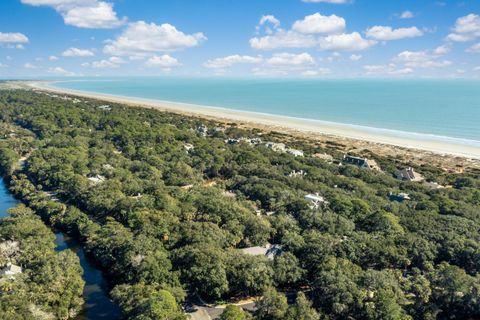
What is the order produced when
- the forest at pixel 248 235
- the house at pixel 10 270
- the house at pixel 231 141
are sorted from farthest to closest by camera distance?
the house at pixel 231 141, the house at pixel 10 270, the forest at pixel 248 235

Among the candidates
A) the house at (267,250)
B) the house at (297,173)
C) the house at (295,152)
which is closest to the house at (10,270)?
the house at (267,250)

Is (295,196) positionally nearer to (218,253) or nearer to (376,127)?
(218,253)

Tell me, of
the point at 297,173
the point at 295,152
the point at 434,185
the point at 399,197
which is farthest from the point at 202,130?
the point at 399,197

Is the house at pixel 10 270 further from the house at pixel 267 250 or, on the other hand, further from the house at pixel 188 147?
the house at pixel 188 147

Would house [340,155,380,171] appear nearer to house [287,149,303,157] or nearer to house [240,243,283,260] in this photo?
house [287,149,303,157]

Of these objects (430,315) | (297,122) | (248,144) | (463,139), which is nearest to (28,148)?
(248,144)

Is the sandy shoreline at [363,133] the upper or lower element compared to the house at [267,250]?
upper

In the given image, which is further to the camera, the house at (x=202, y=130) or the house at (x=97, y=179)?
the house at (x=202, y=130)
